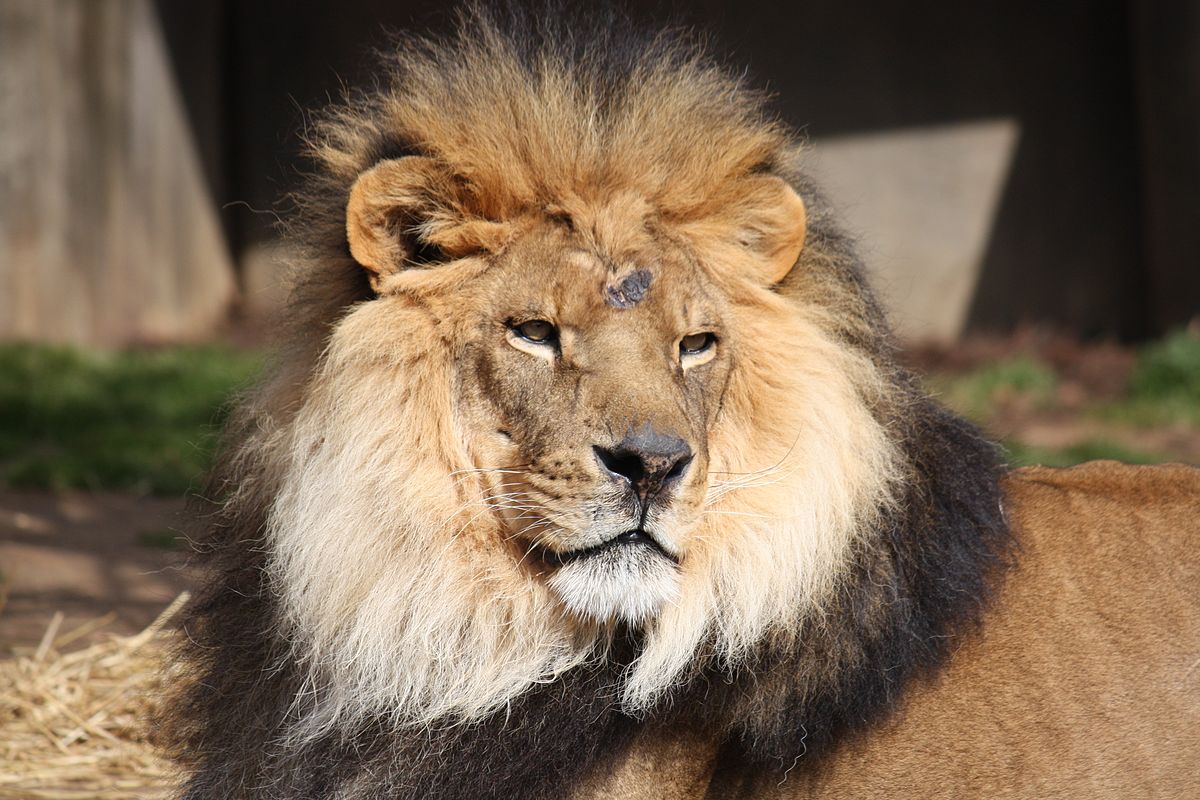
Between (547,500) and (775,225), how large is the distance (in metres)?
0.91

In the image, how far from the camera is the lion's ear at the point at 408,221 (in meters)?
→ 3.12

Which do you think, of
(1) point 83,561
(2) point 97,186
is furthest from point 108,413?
(1) point 83,561

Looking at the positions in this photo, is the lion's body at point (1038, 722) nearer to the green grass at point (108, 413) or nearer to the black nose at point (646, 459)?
the black nose at point (646, 459)

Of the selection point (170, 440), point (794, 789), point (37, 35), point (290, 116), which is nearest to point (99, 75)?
point (37, 35)

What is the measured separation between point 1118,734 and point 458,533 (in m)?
1.62

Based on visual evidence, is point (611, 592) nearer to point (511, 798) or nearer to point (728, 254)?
point (511, 798)

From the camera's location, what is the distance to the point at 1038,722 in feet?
10.7

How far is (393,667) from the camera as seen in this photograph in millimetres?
3113

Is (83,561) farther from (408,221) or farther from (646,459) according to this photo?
(646,459)

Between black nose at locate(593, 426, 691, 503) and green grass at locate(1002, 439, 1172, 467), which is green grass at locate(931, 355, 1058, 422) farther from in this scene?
black nose at locate(593, 426, 691, 503)

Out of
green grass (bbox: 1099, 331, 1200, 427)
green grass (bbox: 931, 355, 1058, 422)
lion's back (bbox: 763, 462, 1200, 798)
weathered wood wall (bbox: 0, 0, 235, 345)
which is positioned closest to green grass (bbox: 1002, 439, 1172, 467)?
green grass (bbox: 1099, 331, 1200, 427)

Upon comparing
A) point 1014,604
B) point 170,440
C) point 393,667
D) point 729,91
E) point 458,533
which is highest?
point 729,91

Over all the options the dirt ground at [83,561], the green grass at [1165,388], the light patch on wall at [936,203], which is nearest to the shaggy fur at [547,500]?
the dirt ground at [83,561]

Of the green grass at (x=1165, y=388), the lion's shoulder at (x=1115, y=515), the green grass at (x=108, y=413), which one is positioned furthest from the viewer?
the green grass at (x=1165, y=388)
